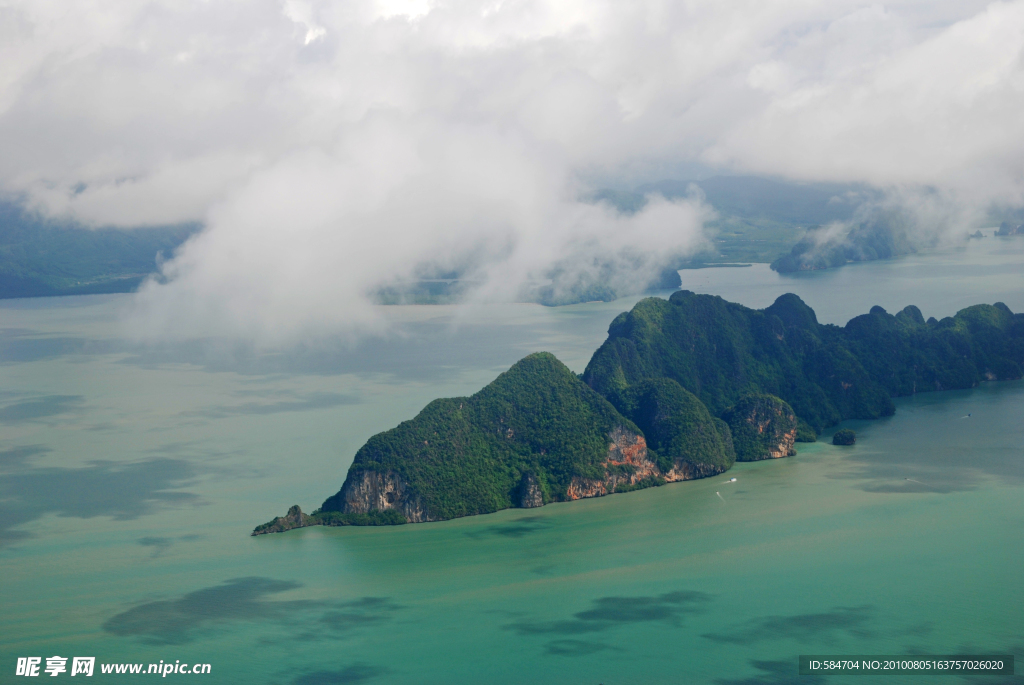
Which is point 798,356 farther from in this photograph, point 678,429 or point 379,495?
point 379,495

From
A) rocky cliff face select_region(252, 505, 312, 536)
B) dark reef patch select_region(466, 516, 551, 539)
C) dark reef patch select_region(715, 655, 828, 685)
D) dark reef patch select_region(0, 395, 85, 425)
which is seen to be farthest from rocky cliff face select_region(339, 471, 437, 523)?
dark reef patch select_region(0, 395, 85, 425)

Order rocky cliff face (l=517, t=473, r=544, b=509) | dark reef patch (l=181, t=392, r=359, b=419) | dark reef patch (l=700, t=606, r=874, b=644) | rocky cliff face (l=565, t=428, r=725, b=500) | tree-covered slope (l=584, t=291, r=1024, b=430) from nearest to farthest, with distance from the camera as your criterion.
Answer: dark reef patch (l=700, t=606, r=874, b=644) → rocky cliff face (l=517, t=473, r=544, b=509) → rocky cliff face (l=565, t=428, r=725, b=500) → tree-covered slope (l=584, t=291, r=1024, b=430) → dark reef patch (l=181, t=392, r=359, b=419)

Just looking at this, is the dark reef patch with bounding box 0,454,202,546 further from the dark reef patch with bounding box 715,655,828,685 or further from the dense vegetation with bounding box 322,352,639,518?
the dark reef patch with bounding box 715,655,828,685

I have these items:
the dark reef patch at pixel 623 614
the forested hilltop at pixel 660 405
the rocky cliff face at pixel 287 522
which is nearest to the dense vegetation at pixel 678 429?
the forested hilltop at pixel 660 405

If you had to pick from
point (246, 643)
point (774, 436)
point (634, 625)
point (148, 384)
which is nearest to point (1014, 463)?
point (774, 436)

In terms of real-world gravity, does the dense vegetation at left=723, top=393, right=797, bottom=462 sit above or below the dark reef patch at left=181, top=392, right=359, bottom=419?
below

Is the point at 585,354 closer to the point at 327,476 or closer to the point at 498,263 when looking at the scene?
the point at 327,476
